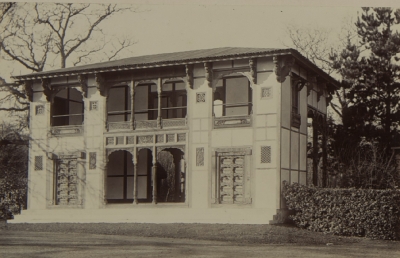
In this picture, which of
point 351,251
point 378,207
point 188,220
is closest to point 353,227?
point 378,207

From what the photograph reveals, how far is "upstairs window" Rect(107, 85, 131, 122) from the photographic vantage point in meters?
28.5

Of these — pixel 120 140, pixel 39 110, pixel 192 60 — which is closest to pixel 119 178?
pixel 120 140

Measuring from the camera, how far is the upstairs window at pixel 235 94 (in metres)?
25.9

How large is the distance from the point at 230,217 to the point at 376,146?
909cm

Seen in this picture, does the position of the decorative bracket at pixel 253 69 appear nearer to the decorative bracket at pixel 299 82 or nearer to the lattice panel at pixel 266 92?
the lattice panel at pixel 266 92

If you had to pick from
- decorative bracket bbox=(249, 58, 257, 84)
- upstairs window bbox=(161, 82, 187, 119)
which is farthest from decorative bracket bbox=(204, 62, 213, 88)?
upstairs window bbox=(161, 82, 187, 119)

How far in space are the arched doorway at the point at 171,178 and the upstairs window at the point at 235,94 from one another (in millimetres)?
4796

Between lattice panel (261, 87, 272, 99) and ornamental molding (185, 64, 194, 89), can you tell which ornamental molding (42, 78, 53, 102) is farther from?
lattice panel (261, 87, 272, 99)

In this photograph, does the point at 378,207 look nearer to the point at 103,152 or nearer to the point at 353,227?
the point at 353,227

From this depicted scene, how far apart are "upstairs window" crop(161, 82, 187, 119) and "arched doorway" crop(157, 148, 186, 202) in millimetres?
2534

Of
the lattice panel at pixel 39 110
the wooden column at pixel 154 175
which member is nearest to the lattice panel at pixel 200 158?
the wooden column at pixel 154 175

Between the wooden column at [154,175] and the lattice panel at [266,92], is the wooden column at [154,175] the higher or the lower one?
the lower one

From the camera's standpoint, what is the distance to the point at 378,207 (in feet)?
69.0

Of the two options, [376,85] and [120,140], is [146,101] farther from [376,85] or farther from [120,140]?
[376,85]
